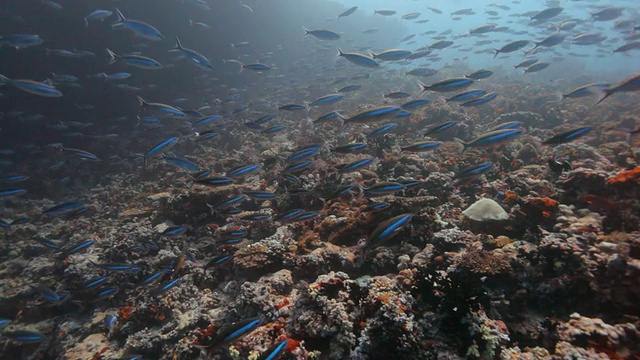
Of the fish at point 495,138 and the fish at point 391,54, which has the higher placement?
the fish at point 391,54

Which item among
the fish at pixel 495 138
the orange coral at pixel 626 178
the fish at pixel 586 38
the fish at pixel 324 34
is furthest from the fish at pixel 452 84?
the fish at pixel 586 38

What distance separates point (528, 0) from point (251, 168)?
748ft

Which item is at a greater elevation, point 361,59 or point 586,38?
point 361,59

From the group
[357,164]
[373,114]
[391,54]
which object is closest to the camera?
[357,164]

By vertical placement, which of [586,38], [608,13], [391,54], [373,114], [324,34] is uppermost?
[608,13]

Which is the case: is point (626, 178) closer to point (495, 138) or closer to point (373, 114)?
point (495, 138)

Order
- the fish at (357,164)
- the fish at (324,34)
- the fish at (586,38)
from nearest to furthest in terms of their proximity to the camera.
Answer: the fish at (357,164) < the fish at (324,34) < the fish at (586,38)

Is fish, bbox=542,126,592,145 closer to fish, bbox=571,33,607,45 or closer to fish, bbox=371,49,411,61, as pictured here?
fish, bbox=371,49,411,61

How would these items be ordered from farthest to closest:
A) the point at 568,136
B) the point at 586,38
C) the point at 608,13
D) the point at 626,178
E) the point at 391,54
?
the point at 608,13
the point at 586,38
the point at 391,54
the point at 568,136
the point at 626,178

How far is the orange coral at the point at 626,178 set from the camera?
4281mm

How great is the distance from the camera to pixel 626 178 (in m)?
4.38

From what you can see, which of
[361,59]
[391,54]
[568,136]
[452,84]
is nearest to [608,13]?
[391,54]

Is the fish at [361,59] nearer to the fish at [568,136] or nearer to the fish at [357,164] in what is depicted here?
the fish at [357,164]

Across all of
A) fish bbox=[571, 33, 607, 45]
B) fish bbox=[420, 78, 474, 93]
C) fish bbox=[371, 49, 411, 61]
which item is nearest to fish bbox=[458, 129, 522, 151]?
fish bbox=[420, 78, 474, 93]
